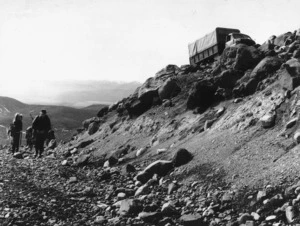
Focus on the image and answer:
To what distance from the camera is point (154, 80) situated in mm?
26516

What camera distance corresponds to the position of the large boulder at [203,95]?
1797 cm

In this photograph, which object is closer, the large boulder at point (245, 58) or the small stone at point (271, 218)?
the small stone at point (271, 218)

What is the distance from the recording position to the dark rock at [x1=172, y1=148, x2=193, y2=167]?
12.4m

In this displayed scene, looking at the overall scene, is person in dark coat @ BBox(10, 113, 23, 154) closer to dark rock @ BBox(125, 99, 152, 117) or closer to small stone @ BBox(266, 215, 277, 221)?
dark rock @ BBox(125, 99, 152, 117)

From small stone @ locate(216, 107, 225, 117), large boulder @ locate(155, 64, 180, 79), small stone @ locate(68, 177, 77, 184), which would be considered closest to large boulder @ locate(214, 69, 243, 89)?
small stone @ locate(216, 107, 225, 117)

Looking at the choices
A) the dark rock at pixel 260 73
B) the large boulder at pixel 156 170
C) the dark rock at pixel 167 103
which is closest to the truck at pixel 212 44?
the dark rock at pixel 167 103

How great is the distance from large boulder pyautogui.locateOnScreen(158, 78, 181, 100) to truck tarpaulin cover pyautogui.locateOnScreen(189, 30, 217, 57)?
33.1 ft

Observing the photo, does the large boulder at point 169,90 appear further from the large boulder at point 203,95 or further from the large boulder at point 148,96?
the large boulder at point 203,95

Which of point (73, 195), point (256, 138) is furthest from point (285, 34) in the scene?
point (73, 195)

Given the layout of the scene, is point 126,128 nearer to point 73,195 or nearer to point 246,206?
point 73,195

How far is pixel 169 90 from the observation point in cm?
2281

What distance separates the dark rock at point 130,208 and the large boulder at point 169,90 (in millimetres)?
14016

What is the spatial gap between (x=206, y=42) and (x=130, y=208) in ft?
84.3

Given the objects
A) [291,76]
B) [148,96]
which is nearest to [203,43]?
[148,96]
